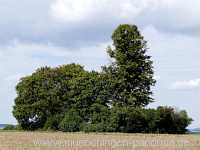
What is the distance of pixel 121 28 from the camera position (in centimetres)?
8088

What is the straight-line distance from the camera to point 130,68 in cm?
7956

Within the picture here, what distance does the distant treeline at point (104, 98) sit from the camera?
72250 millimetres

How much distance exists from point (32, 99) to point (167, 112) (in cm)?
2298

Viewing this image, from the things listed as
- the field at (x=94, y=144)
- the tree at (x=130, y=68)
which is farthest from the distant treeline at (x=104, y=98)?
the field at (x=94, y=144)

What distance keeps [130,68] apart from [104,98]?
5.40 metres

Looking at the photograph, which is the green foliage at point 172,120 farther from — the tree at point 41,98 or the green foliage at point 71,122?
the tree at point 41,98

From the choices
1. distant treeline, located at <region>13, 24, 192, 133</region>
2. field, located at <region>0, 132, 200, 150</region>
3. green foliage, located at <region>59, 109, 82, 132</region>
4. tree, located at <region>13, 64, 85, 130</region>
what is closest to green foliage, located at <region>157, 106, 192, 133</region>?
distant treeline, located at <region>13, 24, 192, 133</region>

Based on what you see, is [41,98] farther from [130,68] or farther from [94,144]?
[94,144]

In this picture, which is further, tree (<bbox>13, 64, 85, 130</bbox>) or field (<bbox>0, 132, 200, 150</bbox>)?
tree (<bbox>13, 64, 85, 130</bbox>)

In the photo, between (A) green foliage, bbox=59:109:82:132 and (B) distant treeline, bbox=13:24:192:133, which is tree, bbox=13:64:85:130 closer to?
(B) distant treeline, bbox=13:24:192:133

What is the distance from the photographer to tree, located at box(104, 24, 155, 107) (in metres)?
78.2

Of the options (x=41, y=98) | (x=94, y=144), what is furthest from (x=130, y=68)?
(x=94, y=144)

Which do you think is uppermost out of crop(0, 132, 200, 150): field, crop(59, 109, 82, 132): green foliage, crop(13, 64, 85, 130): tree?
crop(13, 64, 85, 130): tree

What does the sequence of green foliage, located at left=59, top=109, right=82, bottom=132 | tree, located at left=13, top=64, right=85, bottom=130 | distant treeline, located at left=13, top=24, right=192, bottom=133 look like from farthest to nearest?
tree, located at left=13, top=64, right=85, bottom=130 → green foliage, located at left=59, top=109, right=82, bottom=132 → distant treeline, located at left=13, top=24, right=192, bottom=133
